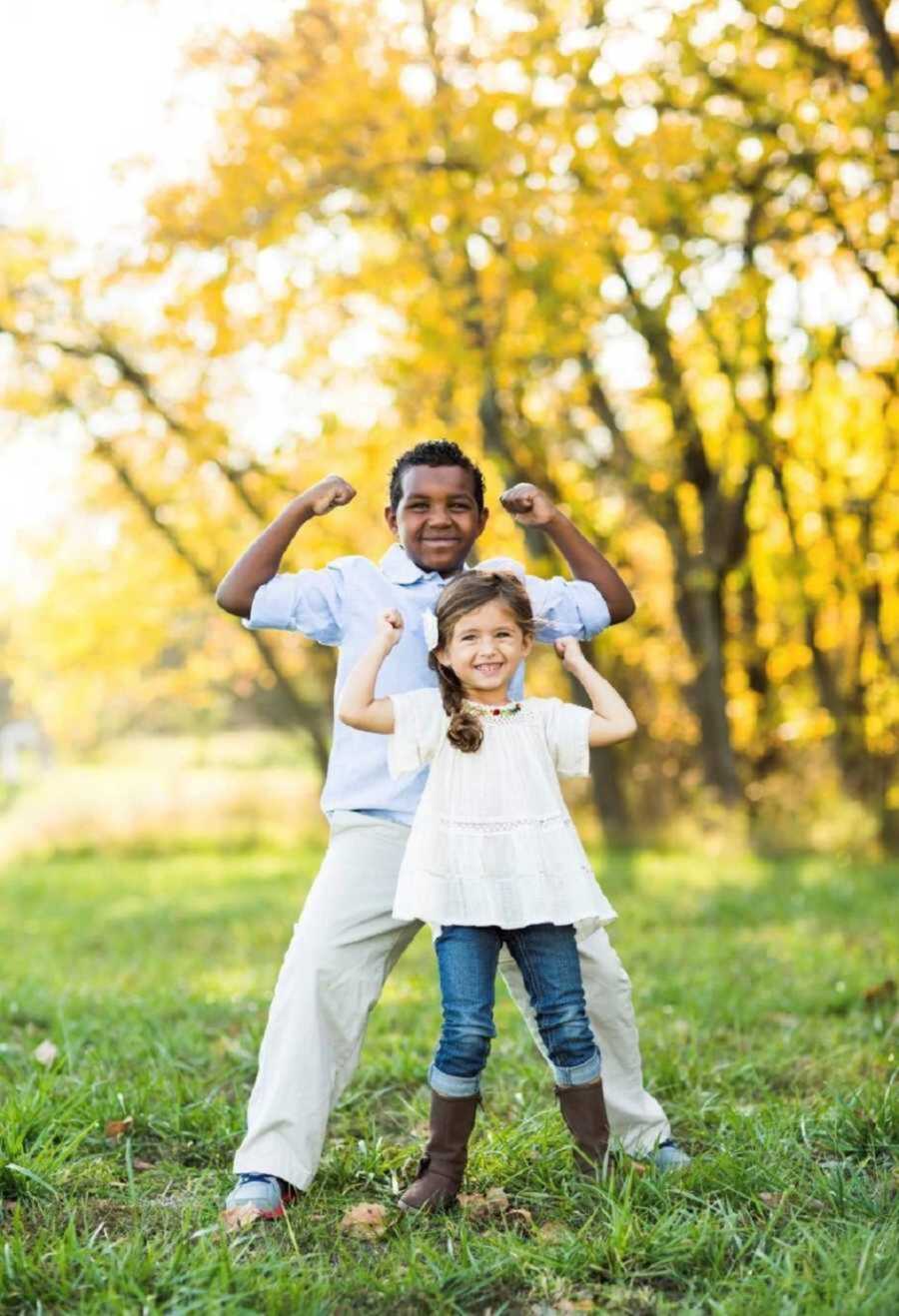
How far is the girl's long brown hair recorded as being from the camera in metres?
2.92

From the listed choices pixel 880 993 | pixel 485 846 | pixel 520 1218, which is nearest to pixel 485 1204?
pixel 520 1218

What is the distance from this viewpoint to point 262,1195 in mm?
2842

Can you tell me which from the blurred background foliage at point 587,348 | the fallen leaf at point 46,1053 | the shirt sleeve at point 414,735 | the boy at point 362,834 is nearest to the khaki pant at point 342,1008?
the boy at point 362,834

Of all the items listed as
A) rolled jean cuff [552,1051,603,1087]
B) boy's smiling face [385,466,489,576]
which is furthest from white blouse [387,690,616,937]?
boy's smiling face [385,466,489,576]

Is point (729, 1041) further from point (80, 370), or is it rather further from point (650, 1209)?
point (80, 370)

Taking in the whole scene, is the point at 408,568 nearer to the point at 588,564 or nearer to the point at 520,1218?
the point at 588,564

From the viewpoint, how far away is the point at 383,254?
11062mm

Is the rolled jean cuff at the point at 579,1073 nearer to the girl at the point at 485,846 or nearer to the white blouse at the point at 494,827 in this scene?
the girl at the point at 485,846

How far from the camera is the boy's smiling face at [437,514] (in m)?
3.17

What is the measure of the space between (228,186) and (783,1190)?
6.67 metres

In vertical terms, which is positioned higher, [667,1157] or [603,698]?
[603,698]

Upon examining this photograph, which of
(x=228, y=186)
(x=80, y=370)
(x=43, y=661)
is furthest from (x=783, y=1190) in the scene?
(x=43, y=661)

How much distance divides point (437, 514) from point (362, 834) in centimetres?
73

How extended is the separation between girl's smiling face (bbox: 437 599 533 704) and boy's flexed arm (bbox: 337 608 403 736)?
0.13 meters
